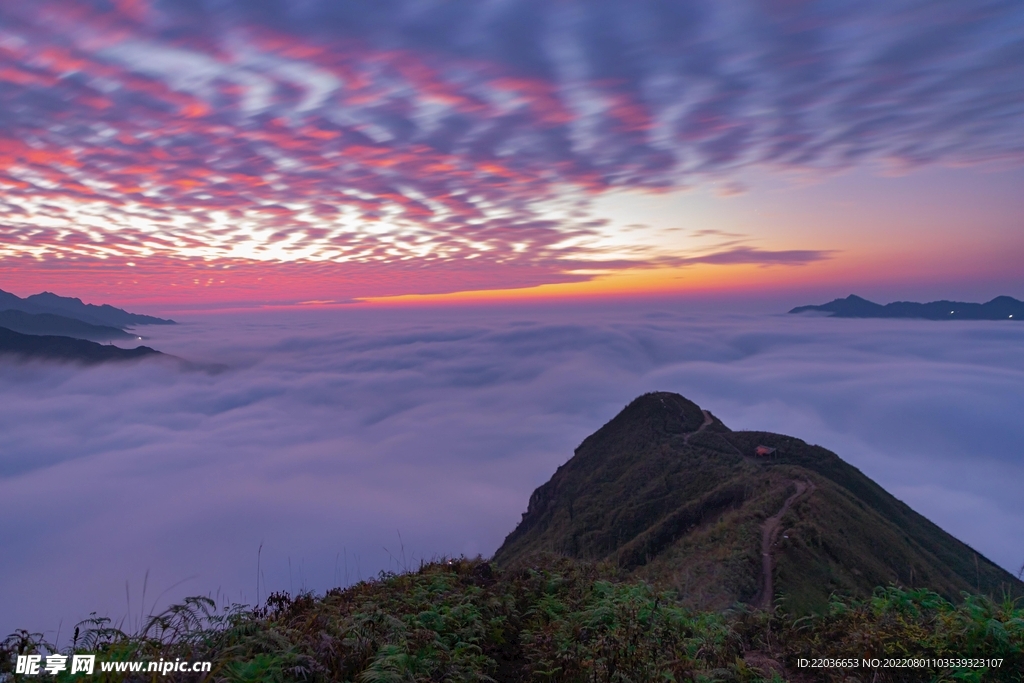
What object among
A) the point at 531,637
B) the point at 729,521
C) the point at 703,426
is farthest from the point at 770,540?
the point at 703,426

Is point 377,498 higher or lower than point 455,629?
lower

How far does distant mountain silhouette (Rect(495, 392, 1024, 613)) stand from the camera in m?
22.0

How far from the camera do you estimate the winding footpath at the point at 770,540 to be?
66.7ft

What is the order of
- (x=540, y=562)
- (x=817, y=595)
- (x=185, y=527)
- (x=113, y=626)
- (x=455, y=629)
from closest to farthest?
1. (x=113, y=626)
2. (x=455, y=629)
3. (x=540, y=562)
4. (x=817, y=595)
5. (x=185, y=527)

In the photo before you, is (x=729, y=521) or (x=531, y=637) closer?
(x=531, y=637)

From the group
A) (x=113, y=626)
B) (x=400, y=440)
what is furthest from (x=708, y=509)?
(x=400, y=440)

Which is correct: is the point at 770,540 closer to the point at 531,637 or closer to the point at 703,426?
the point at 531,637

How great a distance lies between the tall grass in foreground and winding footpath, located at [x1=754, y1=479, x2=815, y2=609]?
1035 cm

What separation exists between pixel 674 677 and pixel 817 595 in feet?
72.9

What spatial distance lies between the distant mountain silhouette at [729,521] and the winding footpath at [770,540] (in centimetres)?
7

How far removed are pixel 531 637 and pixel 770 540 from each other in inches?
974

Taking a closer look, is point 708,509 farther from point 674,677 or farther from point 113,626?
point 113,626

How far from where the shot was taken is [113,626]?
4.75 meters

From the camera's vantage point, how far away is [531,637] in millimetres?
6414
